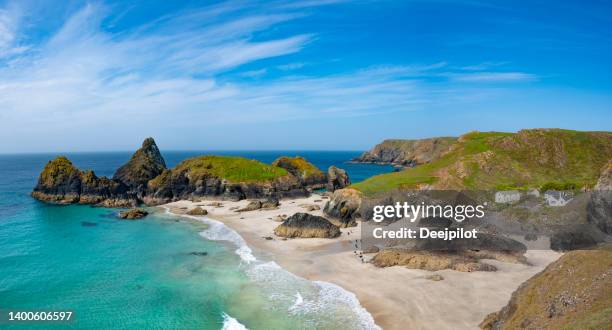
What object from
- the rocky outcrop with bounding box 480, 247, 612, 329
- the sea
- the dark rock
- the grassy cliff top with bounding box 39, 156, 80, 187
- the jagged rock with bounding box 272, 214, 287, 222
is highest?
the grassy cliff top with bounding box 39, 156, 80, 187

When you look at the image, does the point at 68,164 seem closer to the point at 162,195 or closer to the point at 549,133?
the point at 162,195

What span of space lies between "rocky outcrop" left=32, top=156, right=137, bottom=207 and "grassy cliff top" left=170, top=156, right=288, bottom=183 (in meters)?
16.2

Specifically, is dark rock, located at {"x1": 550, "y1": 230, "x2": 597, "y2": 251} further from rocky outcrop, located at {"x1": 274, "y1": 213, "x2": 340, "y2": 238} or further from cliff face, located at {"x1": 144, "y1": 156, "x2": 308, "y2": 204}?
cliff face, located at {"x1": 144, "y1": 156, "x2": 308, "y2": 204}

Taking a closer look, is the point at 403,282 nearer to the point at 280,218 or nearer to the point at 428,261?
the point at 428,261

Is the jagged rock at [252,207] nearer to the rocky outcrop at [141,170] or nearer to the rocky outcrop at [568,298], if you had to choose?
the rocky outcrop at [141,170]

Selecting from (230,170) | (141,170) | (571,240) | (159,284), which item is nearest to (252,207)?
(230,170)

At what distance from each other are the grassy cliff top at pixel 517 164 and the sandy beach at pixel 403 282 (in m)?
Result: 21.8

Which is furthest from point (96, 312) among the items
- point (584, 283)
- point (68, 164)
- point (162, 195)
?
point (68, 164)

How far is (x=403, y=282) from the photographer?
36.0 meters

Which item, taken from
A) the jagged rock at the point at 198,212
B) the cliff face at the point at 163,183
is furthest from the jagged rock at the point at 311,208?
the jagged rock at the point at 198,212

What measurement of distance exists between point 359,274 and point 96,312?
25.3 metres

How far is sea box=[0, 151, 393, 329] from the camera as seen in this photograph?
97.8 feet

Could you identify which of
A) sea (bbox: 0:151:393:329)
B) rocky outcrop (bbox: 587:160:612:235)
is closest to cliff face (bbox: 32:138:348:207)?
sea (bbox: 0:151:393:329)

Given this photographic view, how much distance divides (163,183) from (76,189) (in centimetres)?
2050
